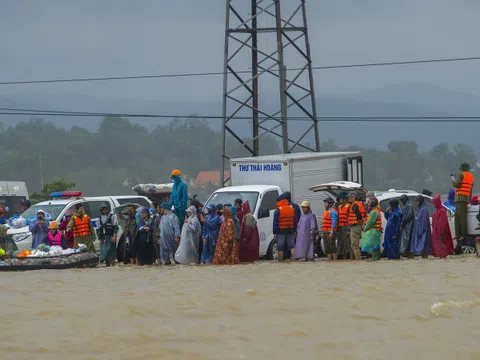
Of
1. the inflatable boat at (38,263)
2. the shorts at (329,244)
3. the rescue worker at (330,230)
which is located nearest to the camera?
the inflatable boat at (38,263)

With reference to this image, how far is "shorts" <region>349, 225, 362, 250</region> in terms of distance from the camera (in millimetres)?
24453

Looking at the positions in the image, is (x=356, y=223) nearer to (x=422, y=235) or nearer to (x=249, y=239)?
(x=422, y=235)

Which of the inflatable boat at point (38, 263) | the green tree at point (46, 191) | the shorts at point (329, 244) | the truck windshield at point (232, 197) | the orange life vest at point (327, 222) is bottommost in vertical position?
the inflatable boat at point (38, 263)

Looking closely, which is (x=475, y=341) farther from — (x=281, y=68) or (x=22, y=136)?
(x=22, y=136)

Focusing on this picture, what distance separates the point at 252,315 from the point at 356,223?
978 centimetres

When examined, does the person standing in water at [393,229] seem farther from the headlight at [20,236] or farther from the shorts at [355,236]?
the headlight at [20,236]

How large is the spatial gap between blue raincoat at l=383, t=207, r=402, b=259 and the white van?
6.71 m

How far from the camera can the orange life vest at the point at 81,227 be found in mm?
26297

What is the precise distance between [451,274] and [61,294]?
604 cm

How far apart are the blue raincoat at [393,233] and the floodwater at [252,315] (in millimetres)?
2598

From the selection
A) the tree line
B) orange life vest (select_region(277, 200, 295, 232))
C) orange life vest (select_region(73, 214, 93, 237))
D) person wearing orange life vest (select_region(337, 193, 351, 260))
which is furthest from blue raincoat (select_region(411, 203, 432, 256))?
the tree line

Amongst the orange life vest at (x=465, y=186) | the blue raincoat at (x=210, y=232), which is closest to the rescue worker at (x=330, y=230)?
the blue raincoat at (x=210, y=232)

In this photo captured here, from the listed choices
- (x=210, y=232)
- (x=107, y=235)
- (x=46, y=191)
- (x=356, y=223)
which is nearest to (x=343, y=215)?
(x=356, y=223)

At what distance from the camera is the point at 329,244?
2523 cm
